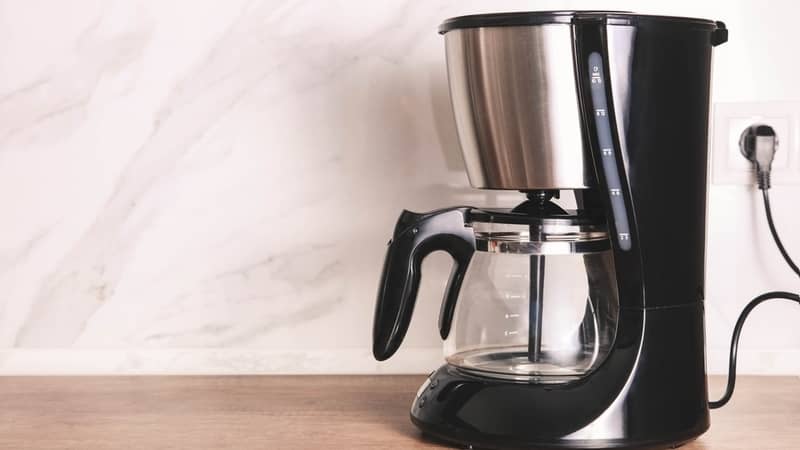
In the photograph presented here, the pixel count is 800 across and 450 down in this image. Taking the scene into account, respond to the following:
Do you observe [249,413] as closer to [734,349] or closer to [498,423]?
[498,423]

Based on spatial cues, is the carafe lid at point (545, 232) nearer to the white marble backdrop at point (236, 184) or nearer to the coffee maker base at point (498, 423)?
the coffee maker base at point (498, 423)

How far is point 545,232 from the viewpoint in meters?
0.85

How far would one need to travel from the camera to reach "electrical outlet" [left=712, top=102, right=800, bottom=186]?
1101 mm

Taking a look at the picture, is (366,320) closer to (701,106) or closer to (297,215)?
(297,215)

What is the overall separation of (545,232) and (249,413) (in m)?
0.34

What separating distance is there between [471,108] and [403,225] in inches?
4.6

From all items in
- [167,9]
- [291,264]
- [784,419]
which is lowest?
[784,419]

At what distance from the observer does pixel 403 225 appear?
86 cm

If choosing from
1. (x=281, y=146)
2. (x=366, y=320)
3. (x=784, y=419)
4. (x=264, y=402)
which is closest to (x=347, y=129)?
(x=281, y=146)

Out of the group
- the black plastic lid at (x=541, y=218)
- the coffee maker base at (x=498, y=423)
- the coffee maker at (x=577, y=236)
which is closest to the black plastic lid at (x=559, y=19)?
the coffee maker at (x=577, y=236)

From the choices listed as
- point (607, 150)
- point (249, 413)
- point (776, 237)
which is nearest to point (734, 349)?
point (776, 237)

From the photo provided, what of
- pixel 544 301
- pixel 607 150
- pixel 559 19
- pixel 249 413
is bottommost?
pixel 249 413

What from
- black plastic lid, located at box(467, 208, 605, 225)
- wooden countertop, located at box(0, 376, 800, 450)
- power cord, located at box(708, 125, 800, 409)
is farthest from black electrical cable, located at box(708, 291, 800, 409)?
black plastic lid, located at box(467, 208, 605, 225)

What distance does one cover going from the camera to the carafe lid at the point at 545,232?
33.0 inches
